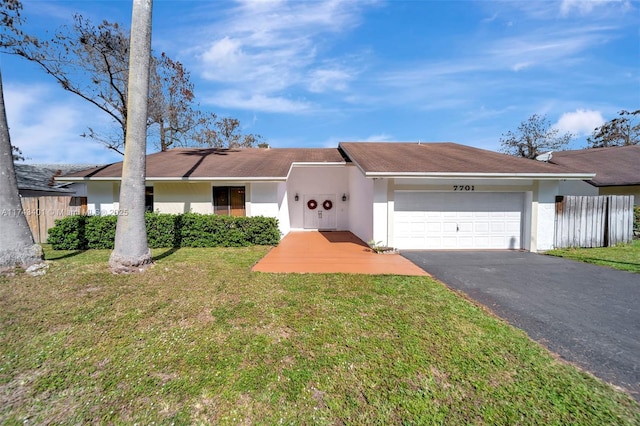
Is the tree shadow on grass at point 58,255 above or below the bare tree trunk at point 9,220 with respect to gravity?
below

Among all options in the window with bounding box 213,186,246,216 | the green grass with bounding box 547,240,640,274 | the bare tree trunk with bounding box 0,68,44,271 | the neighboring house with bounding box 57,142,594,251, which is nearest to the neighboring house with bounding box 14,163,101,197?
the neighboring house with bounding box 57,142,594,251

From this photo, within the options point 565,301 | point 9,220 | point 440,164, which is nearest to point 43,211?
point 9,220

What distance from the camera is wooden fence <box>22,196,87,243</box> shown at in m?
10.5

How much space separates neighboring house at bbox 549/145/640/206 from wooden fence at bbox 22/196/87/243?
74.3 feet

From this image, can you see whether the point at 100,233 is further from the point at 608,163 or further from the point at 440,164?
the point at 608,163

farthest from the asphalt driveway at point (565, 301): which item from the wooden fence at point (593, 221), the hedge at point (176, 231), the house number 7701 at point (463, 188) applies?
the hedge at point (176, 231)

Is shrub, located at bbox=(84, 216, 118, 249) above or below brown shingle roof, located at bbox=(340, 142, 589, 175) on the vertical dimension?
below

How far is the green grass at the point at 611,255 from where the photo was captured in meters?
7.35

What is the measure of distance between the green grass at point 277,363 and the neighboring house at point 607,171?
44.9 feet

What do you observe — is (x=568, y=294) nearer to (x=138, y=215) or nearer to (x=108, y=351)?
(x=108, y=351)

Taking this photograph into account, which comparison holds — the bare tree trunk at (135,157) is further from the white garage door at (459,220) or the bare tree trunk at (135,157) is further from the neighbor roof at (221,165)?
the white garage door at (459,220)

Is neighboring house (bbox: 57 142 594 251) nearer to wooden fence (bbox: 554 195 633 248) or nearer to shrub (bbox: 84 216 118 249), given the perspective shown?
wooden fence (bbox: 554 195 633 248)

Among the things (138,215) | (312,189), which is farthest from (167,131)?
(138,215)

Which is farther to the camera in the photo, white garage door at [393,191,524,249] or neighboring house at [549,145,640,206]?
neighboring house at [549,145,640,206]
